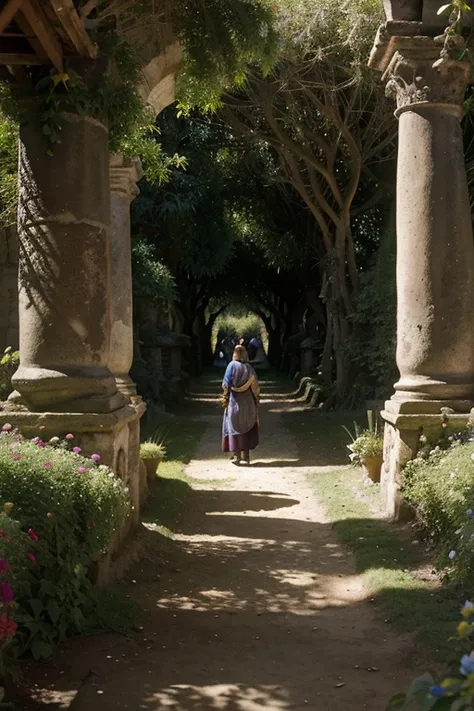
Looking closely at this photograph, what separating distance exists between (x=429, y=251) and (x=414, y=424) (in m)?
1.50

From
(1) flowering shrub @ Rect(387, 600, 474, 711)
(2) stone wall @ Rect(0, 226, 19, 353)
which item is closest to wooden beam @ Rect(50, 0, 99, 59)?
(1) flowering shrub @ Rect(387, 600, 474, 711)

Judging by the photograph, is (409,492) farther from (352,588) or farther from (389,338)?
(389,338)

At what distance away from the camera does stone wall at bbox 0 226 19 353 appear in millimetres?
12227

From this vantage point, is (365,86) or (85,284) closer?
(85,284)

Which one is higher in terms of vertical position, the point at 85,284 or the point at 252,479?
the point at 85,284

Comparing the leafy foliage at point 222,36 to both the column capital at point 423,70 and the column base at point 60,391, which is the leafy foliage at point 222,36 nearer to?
the column capital at point 423,70

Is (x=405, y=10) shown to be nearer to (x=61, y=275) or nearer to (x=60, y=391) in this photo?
(x=61, y=275)

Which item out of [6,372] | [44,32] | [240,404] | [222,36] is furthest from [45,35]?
[240,404]

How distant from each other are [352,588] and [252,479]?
5378 millimetres

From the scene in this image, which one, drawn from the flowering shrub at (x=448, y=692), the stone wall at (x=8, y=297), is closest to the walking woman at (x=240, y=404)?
the stone wall at (x=8, y=297)

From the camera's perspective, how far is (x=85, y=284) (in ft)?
20.9

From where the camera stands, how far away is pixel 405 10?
7941mm

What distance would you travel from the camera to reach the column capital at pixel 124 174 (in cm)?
910

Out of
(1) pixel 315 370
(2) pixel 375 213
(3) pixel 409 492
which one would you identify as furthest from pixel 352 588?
(1) pixel 315 370
